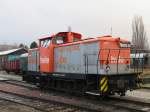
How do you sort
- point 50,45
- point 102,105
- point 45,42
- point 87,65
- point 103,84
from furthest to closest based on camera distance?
point 45,42 < point 50,45 < point 87,65 < point 103,84 < point 102,105

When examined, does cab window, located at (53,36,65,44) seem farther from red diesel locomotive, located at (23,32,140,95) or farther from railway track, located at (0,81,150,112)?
railway track, located at (0,81,150,112)

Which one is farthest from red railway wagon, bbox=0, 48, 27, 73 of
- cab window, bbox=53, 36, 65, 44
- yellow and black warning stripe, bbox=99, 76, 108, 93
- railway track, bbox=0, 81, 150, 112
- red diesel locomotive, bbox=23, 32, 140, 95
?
yellow and black warning stripe, bbox=99, 76, 108, 93

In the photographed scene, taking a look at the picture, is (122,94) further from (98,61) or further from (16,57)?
(16,57)

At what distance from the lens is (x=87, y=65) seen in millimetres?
14047

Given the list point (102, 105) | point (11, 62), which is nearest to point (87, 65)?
point (102, 105)

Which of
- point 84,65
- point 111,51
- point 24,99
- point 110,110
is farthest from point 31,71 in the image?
point 110,110

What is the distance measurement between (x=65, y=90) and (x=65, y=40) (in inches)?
126

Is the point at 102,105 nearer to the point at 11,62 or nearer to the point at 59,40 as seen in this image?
the point at 59,40

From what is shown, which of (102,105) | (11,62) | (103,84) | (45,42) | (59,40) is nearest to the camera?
(102,105)

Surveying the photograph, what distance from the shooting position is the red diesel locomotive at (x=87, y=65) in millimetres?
13281

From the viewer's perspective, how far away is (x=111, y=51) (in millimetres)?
13773

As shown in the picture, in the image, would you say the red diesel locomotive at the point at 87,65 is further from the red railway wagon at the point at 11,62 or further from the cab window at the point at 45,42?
the red railway wagon at the point at 11,62

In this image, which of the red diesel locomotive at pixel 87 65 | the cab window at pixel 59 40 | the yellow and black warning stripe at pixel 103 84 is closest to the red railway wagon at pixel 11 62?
the red diesel locomotive at pixel 87 65

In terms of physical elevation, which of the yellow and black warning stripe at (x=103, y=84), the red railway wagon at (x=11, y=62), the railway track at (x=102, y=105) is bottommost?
the railway track at (x=102, y=105)
